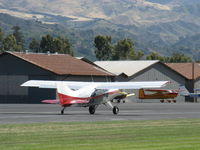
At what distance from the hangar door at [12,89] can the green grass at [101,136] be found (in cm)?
5220

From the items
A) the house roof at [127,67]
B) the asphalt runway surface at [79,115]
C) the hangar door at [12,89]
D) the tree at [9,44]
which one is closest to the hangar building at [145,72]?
the house roof at [127,67]

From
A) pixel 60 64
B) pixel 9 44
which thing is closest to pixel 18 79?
pixel 60 64

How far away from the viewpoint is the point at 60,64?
91.5 meters

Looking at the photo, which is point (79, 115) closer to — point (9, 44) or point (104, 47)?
point (104, 47)

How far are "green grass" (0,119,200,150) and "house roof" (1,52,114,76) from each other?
51907 mm

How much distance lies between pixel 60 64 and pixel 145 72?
18702 mm

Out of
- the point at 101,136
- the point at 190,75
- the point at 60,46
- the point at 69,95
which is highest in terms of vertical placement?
the point at 60,46

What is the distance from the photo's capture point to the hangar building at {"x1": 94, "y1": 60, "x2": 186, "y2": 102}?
10338 cm

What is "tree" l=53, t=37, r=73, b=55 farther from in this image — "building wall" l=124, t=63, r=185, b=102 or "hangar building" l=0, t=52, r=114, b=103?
"hangar building" l=0, t=52, r=114, b=103

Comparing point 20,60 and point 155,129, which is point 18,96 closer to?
point 20,60

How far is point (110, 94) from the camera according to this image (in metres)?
48.6

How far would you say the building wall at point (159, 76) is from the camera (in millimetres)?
104519

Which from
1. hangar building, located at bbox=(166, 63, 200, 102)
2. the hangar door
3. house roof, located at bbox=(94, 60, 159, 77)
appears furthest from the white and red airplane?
hangar building, located at bbox=(166, 63, 200, 102)

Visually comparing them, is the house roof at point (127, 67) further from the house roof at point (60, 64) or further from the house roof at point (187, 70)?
the house roof at point (60, 64)
